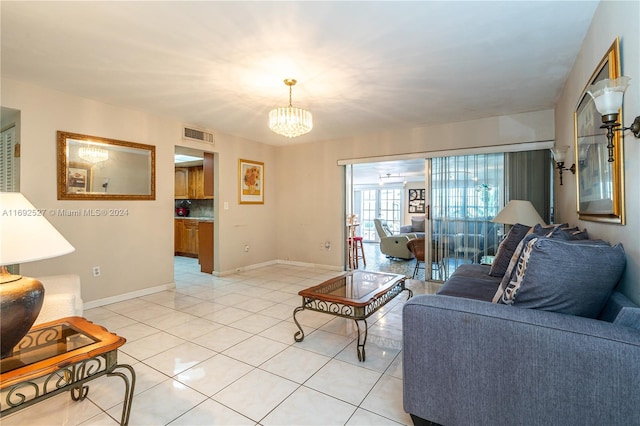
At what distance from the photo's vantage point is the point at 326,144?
18.2 feet

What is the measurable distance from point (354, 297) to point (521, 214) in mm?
2142

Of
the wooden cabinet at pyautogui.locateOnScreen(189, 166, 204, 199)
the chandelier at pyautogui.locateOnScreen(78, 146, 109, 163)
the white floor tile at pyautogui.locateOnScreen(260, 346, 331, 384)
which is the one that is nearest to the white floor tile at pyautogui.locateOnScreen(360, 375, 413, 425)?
the white floor tile at pyautogui.locateOnScreen(260, 346, 331, 384)

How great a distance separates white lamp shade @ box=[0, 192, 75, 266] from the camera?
127cm

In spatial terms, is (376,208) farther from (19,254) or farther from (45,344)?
(19,254)

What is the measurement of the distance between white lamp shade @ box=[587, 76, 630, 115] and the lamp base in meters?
2.67

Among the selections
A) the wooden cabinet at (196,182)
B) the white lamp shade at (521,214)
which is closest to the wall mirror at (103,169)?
the wooden cabinet at (196,182)

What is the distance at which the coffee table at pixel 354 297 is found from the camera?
2.28 m

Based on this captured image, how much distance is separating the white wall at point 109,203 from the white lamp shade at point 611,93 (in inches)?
175

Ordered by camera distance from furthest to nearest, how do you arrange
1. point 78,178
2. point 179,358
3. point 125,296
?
1. point 125,296
2. point 78,178
3. point 179,358

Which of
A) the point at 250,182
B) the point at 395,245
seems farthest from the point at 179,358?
the point at 395,245

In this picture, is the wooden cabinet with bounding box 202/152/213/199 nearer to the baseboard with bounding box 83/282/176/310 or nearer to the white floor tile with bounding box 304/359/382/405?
the baseboard with bounding box 83/282/176/310

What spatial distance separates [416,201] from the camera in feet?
32.7

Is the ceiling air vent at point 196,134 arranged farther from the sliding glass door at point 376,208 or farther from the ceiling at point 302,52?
the sliding glass door at point 376,208

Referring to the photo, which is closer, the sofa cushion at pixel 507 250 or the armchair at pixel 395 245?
the sofa cushion at pixel 507 250
